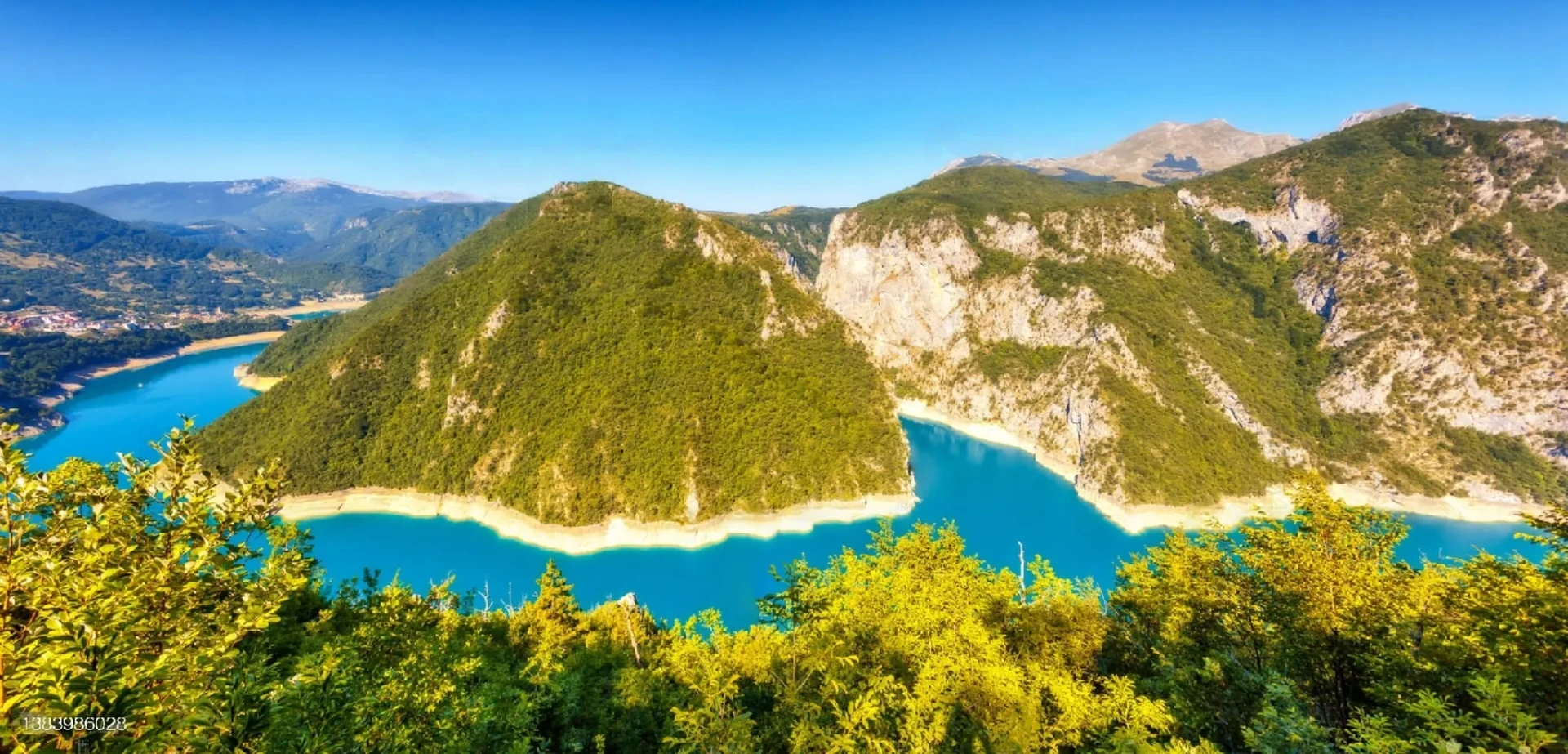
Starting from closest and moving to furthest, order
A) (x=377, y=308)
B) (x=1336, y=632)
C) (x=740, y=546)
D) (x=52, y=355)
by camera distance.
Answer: (x=1336, y=632) → (x=740, y=546) → (x=377, y=308) → (x=52, y=355)

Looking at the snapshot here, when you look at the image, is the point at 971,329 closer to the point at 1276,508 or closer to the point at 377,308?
the point at 1276,508

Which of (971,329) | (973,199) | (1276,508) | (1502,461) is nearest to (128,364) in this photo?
(971,329)

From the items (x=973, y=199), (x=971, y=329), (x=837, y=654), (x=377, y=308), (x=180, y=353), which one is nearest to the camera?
(x=837, y=654)

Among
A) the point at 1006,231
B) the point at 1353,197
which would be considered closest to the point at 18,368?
the point at 1006,231

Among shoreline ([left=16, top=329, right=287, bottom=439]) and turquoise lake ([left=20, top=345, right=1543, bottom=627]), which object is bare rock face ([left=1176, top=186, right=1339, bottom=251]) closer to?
turquoise lake ([left=20, top=345, right=1543, bottom=627])

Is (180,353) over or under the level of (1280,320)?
under

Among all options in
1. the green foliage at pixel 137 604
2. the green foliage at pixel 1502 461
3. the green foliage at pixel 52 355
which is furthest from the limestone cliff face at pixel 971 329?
the green foliage at pixel 52 355

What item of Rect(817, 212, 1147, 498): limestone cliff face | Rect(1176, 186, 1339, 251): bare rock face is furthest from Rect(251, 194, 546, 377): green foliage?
Rect(1176, 186, 1339, 251): bare rock face
